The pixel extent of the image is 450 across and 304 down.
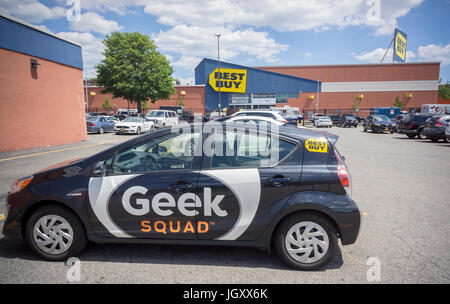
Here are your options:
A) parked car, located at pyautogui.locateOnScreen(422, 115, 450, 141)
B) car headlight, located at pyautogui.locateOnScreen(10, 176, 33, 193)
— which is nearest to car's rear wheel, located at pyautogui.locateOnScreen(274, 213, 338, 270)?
car headlight, located at pyautogui.locateOnScreen(10, 176, 33, 193)

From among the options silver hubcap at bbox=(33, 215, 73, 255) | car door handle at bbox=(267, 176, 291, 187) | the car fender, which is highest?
car door handle at bbox=(267, 176, 291, 187)

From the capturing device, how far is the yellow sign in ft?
174

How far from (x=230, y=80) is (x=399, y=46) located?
3582 cm

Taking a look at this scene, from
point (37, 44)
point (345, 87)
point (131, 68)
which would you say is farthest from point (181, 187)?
point (345, 87)

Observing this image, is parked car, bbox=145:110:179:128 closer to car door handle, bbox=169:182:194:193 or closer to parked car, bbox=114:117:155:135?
parked car, bbox=114:117:155:135

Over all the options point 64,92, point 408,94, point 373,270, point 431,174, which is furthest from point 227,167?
point 408,94

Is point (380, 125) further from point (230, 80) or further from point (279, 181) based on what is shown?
point (230, 80)

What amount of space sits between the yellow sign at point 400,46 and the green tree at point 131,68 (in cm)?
4595

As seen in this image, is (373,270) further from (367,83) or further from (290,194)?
(367,83)

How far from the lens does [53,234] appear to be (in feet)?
9.87

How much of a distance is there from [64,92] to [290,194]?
15475 millimetres

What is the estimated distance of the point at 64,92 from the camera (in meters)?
14.7

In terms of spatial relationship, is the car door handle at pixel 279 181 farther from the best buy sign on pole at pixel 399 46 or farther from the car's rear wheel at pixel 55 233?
the best buy sign on pole at pixel 399 46

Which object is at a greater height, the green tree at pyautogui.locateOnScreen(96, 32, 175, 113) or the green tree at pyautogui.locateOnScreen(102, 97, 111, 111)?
the green tree at pyautogui.locateOnScreen(96, 32, 175, 113)
